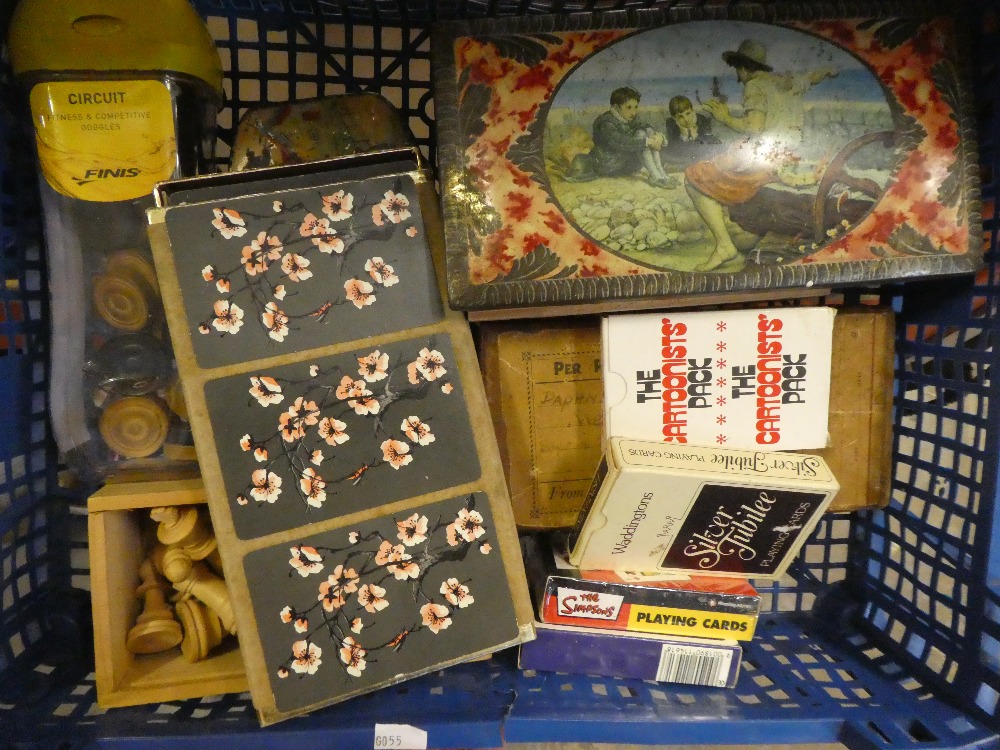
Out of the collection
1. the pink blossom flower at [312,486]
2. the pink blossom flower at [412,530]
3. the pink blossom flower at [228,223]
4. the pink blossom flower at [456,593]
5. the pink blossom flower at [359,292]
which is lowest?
the pink blossom flower at [456,593]

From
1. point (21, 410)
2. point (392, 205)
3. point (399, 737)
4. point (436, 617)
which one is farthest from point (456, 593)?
point (21, 410)

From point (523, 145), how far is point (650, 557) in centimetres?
43

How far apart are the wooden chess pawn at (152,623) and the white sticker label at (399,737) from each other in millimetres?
250

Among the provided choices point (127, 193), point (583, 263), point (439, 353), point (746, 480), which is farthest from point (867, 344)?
point (127, 193)

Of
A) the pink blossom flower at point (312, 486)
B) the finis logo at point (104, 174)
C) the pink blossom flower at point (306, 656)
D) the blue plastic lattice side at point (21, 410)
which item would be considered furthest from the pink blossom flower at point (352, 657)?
the finis logo at point (104, 174)

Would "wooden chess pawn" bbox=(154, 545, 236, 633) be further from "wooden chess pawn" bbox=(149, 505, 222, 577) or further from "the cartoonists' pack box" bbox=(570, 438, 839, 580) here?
"the cartoonists' pack box" bbox=(570, 438, 839, 580)

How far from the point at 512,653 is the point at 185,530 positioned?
0.37 m

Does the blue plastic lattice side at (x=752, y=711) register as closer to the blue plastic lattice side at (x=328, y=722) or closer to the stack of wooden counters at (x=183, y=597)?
the blue plastic lattice side at (x=328, y=722)

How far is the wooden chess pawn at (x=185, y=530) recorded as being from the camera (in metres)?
0.61

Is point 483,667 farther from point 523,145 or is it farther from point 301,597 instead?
point 523,145

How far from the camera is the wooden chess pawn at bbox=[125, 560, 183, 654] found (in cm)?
61

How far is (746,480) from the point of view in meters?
0.55

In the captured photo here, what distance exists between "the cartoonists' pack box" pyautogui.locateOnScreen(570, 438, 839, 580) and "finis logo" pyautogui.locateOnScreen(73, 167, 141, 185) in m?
0.54

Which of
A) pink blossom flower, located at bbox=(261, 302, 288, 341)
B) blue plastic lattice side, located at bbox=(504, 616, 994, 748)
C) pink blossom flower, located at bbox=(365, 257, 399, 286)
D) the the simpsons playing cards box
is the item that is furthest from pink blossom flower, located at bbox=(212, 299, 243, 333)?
blue plastic lattice side, located at bbox=(504, 616, 994, 748)
